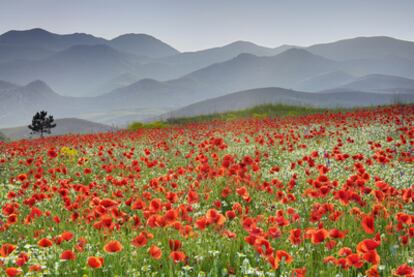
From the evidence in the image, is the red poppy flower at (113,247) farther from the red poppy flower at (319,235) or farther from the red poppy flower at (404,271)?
the red poppy flower at (404,271)

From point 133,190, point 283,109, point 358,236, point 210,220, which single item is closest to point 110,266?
point 210,220

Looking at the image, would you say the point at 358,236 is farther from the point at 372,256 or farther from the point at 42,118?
the point at 42,118

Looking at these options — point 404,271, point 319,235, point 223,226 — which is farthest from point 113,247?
point 404,271

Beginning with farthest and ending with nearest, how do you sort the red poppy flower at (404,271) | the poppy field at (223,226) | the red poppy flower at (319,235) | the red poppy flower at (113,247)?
the poppy field at (223,226), the red poppy flower at (319,235), the red poppy flower at (113,247), the red poppy flower at (404,271)

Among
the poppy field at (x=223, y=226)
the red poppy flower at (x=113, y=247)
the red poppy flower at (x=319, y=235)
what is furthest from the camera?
A: the poppy field at (x=223, y=226)

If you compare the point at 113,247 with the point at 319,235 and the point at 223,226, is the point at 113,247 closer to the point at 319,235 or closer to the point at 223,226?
the point at 319,235

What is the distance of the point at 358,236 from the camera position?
15.9 ft

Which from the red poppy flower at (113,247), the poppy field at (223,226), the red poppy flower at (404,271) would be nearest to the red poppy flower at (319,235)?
the poppy field at (223,226)

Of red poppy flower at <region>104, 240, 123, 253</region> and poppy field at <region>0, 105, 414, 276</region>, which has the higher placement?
red poppy flower at <region>104, 240, 123, 253</region>

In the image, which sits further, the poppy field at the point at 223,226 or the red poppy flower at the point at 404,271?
the poppy field at the point at 223,226

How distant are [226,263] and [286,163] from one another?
6839mm

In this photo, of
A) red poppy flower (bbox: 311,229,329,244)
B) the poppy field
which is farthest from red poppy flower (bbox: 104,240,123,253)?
red poppy flower (bbox: 311,229,329,244)

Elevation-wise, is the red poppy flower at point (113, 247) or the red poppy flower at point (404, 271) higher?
the red poppy flower at point (113, 247)

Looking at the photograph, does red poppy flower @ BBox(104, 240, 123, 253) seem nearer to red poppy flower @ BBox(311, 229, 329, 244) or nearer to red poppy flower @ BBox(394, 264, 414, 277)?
red poppy flower @ BBox(311, 229, 329, 244)
